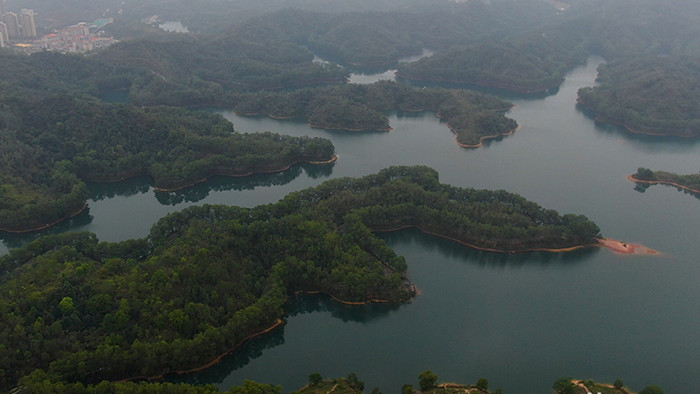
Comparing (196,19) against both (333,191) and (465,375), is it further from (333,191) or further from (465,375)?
(465,375)

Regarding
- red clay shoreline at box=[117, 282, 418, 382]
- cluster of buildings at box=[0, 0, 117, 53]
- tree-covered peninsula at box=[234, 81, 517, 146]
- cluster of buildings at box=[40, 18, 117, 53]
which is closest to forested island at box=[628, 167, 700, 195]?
tree-covered peninsula at box=[234, 81, 517, 146]

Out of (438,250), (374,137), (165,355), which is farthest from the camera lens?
(374,137)

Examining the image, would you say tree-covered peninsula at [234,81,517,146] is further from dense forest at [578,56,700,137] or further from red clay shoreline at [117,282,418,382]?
red clay shoreline at [117,282,418,382]

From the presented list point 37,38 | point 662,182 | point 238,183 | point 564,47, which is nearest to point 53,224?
point 238,183

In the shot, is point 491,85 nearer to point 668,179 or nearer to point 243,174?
point 668,179

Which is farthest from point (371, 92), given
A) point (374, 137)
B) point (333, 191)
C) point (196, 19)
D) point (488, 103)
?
point (196, 19)

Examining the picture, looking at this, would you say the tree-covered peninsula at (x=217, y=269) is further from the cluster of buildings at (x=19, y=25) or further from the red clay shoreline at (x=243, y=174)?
the cluster of buildings at (x=19, y=25)
